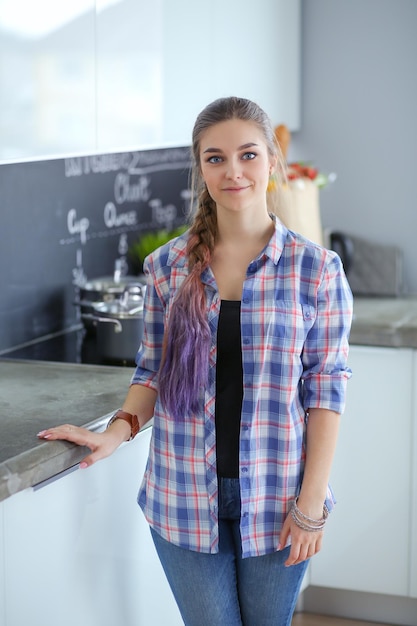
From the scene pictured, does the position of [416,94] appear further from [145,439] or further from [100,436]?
[100,436]

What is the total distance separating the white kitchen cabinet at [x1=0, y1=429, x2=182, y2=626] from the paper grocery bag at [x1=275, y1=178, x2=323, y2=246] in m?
1.15

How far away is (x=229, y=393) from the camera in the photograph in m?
1.70

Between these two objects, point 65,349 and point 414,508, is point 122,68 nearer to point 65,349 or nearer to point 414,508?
point 65,349

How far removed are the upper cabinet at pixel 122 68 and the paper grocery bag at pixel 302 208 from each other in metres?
0.25

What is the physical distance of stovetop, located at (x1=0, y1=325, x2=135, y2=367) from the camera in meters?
2.47

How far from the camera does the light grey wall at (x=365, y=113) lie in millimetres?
3248

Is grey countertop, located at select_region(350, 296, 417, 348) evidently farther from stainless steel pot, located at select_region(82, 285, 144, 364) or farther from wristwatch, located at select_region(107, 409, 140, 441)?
wristwatch, located at select_region(107, 409, 140, 441)

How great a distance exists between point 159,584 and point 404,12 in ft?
6.46

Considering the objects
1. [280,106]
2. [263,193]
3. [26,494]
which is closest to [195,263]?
[263,193]

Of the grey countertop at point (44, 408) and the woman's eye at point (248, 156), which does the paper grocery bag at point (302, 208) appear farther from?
the woman's eye at point (248, 156)

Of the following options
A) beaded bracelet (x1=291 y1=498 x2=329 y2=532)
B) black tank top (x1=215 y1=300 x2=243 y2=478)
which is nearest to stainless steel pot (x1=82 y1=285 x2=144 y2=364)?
black tank top (x1=215 y1=300 x2=243 y2=478)

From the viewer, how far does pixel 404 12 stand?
321 centimetres

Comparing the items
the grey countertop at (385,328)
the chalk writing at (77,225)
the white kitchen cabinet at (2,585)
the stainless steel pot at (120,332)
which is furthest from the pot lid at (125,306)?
the white kitchen cabinet at (2,585)

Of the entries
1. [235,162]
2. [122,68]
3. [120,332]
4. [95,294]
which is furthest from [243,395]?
[95,294]
